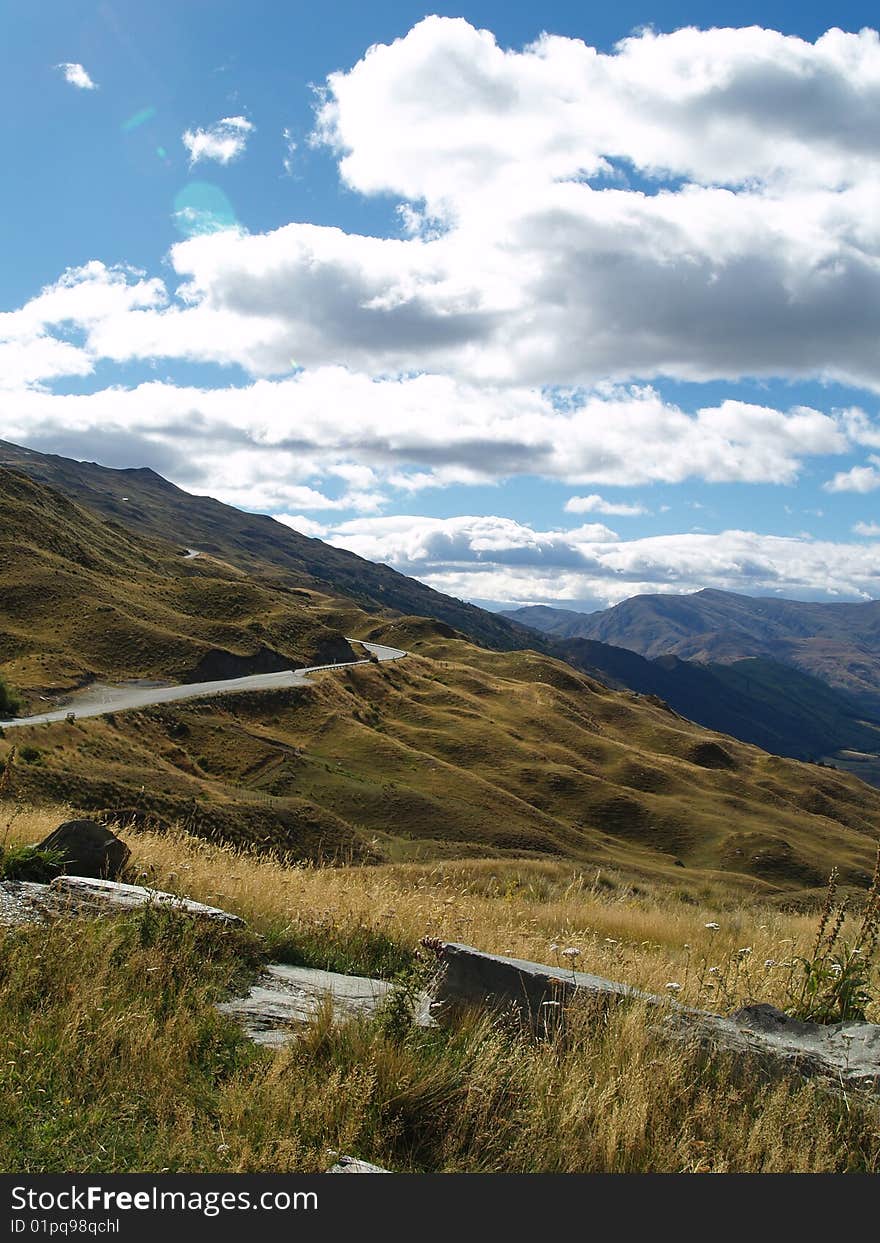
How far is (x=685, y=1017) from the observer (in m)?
5.89

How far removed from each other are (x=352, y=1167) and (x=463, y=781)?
77051 millimetres

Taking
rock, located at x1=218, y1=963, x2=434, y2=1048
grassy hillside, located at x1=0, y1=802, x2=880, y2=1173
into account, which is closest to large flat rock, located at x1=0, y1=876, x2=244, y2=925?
grassy hillside, located at x1=0, y1=802, x2=880, y2=1173

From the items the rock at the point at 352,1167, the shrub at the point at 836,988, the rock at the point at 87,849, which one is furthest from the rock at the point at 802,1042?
the rock at the point at 87,849

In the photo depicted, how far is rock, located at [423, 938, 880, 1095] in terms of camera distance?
5.59 m

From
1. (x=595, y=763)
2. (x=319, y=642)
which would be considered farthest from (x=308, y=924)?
(x=319, y=642)

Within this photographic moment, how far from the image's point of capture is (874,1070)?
545 cm

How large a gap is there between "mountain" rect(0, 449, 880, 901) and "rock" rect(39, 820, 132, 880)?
80.0ft

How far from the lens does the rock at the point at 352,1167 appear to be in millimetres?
4129

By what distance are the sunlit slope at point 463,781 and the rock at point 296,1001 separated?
22802mm

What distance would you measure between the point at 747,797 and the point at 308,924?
118 m

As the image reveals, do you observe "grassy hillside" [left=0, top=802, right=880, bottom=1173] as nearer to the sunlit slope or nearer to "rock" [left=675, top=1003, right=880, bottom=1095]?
"rock" [left=675, top=1003, right=880, bottom=1095]

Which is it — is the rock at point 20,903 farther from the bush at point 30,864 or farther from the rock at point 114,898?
the bush at point 30,864

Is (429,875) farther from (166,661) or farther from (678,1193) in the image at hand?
(166,661)

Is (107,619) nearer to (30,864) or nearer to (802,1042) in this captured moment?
(30,864)
